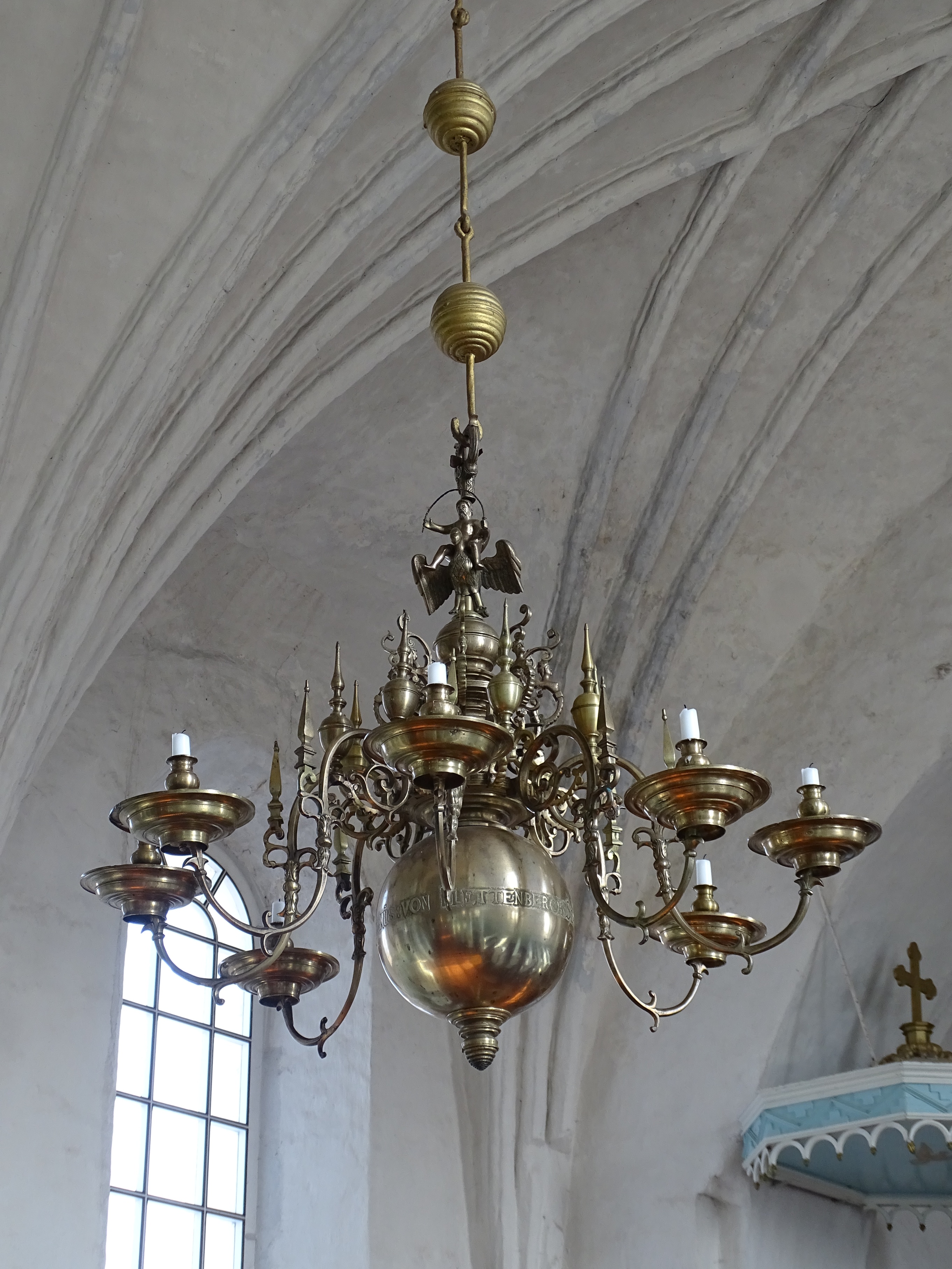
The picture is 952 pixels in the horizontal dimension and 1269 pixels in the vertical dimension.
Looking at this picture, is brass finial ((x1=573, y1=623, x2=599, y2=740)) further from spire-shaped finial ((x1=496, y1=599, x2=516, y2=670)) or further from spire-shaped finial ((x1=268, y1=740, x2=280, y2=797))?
spire-shaped finial ((x1=268, y1=740, x2=280, y2=797))

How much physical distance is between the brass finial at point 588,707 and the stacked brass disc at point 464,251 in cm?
94

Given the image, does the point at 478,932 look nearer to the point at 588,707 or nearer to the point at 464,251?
the point at 588,707

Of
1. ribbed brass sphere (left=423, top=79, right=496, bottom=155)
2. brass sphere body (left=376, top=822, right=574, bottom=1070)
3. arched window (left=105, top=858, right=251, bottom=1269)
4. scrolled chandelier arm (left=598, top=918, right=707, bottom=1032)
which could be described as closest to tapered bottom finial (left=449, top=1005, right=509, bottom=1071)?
brass sphere body (left=376, top=822, right=574, bottom=1070)

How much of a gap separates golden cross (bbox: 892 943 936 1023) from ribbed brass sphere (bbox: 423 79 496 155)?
576cm

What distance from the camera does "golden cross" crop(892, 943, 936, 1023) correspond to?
884 centimetres

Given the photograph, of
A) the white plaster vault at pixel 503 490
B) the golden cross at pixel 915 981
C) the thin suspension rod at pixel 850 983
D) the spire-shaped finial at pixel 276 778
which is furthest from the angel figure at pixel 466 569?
the golden cross at pixel 915 981

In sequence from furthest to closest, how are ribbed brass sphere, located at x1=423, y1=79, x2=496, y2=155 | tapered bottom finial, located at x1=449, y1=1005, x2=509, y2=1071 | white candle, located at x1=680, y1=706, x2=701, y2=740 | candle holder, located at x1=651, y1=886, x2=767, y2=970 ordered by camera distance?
ribbed brass sphere, located at x1=423, y1=79, x2=496, y2=155, candle holder, located at x1=651, y1=886, x2=767, y2=970, white candle, located at x1=680, y1=706, x2=701, y2=740, tapered bottom finial, located at x1=449, y1=1005, x2=509, y2=1071

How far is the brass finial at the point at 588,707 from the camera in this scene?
4.07 meters

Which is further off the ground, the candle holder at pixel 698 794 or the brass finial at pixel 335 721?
the brass finial at pixel 335 721

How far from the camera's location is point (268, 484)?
27.4 feet

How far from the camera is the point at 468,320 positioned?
176 inches

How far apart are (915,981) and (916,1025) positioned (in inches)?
11.4

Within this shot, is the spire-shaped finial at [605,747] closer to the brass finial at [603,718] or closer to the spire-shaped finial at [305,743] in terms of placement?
the brass finial at [603,718]

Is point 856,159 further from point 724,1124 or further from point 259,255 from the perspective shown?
point 724,1124
